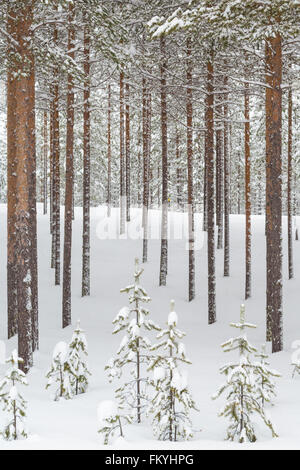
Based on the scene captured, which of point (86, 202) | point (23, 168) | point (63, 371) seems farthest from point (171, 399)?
point (86, 202)

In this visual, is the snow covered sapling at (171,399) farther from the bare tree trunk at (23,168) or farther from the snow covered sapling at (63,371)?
the bare tree trunk at (23,168)

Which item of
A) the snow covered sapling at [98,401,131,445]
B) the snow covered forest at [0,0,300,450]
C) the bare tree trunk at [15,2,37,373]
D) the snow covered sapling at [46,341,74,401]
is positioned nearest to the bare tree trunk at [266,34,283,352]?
the snow covered forest at [0,0,300,450]

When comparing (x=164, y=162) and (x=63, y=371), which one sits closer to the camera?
(x=63, y=371)

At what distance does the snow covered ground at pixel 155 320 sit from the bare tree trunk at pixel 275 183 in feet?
3.83

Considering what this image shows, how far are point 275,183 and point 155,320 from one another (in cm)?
672

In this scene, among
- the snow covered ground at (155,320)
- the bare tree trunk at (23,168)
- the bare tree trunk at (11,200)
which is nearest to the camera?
the snow covered ground at (155,320)

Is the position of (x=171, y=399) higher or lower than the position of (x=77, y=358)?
higher

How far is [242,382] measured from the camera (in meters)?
5.09

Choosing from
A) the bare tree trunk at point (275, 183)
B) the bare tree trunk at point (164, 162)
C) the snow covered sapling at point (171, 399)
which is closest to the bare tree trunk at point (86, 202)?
the bare tree trunk at point (164, 162)

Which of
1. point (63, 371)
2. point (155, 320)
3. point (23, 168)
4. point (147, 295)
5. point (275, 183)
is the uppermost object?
point (23, 168)

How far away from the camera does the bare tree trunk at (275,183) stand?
1005 centimetres

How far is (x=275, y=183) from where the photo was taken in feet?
33.5

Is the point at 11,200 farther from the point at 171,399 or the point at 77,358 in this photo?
the point at 171,399

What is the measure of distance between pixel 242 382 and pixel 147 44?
1319 cm
